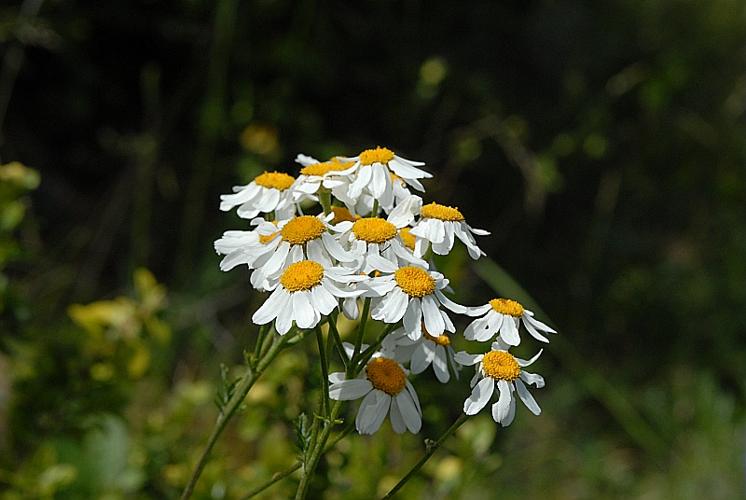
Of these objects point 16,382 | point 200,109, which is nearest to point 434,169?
point 200,109

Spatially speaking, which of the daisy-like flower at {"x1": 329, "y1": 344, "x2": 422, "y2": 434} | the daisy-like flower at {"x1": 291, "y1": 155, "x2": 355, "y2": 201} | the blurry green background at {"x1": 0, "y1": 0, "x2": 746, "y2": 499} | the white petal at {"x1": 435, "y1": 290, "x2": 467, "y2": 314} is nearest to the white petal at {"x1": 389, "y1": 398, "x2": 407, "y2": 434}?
the daisy-like flower at {"x1": 329, "y1": 344, "x2": 422, "y2": 434}

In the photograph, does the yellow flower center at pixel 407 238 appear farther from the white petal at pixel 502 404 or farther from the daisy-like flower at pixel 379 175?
the white petal at pixel 502 404

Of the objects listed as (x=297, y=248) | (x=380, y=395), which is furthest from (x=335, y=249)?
(x=380, y=395)

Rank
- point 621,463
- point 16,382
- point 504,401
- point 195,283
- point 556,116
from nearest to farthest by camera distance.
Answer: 1. point 504,401
2. point 16,382
3. point 195,283
4. point 621,463
5. point 556,116

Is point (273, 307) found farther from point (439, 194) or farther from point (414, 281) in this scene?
point (439, 194)

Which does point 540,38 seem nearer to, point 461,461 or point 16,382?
point 461,461

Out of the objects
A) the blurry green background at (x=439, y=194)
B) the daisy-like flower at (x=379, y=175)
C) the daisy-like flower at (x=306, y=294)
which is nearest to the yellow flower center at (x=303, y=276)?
the daisy-like flower at (x=306, y=294)
